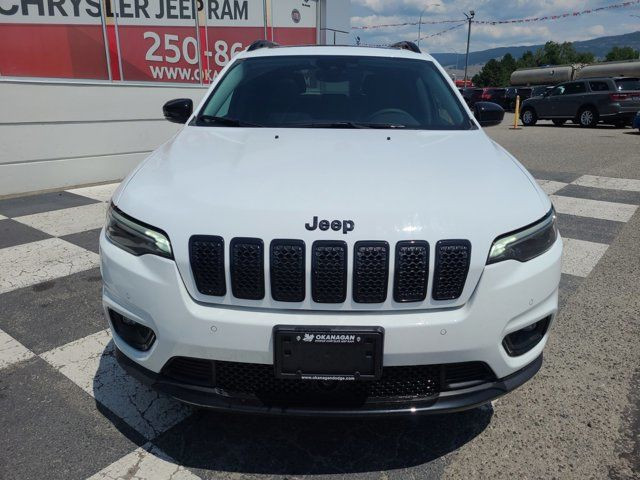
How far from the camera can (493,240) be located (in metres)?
1.82

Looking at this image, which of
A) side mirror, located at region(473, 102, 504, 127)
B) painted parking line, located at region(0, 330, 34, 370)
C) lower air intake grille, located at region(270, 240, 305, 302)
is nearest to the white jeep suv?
lower air intake grille, located at region(270, 240, 305, 302)

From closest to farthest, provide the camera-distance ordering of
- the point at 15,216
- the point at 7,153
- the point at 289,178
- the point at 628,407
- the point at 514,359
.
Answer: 1. the point at 514,359
2. the point at 289,178
3. the point at 628,407
4. the point at 15,216
5. the point at 7,153

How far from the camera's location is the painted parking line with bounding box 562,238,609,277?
415 cm

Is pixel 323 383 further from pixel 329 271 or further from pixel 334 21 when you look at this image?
pixel 334 21

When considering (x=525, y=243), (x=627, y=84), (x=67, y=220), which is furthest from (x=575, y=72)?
(x=525, y=243)

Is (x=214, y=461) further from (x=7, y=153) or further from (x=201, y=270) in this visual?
(x=7, y=153)

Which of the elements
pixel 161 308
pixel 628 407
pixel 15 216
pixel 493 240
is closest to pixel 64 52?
pixel 15 216

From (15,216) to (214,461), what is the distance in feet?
15.7

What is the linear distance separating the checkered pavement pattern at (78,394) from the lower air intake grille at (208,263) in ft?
2.57

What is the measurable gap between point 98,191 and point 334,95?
4.90 metres

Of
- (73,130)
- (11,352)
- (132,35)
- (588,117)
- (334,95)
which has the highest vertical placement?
(132,35)

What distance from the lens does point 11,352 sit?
286 centimetres

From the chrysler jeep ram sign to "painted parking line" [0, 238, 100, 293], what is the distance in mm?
3204

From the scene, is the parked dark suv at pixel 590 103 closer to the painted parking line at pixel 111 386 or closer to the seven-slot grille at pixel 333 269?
the seven-slot grille at pixel 333 269
